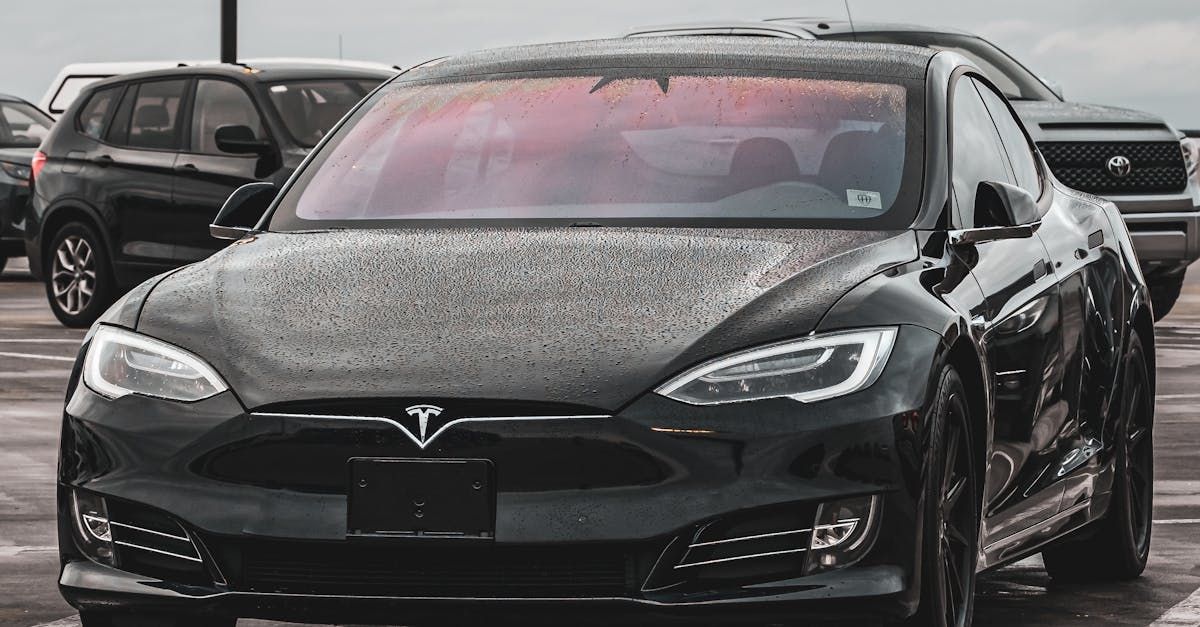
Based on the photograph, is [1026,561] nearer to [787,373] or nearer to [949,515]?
[949,515]

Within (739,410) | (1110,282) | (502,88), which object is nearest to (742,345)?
(739,410)

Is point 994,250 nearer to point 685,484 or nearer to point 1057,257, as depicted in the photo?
point 1057,257

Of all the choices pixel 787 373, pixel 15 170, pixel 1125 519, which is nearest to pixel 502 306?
pixel 787 373

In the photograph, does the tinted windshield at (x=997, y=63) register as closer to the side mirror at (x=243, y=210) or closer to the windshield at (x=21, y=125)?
the windshield at (x=21, y=125)

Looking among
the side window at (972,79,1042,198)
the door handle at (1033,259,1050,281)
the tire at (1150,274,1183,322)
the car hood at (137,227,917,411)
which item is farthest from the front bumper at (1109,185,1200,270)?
the car hood at (137,227,917,411)

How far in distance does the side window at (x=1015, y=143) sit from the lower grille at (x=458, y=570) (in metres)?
2.64

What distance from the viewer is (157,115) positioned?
17.6m

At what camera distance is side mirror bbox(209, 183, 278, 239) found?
645 centimetres

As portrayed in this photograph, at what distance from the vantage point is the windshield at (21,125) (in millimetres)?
23625

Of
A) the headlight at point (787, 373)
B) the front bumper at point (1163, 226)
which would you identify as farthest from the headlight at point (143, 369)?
the front bumper at point (1163, 226)

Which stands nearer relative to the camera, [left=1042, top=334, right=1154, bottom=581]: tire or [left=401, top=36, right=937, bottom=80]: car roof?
[left=401, top=36, right=937, bottom=80]: car roof

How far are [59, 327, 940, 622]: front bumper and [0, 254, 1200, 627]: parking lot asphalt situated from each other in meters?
1.36

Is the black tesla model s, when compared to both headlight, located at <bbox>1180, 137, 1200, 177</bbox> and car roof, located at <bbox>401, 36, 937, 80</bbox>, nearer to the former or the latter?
car roof, located at <bbox>401, 36, 937, 80</bbox>

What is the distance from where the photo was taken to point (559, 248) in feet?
18.5
